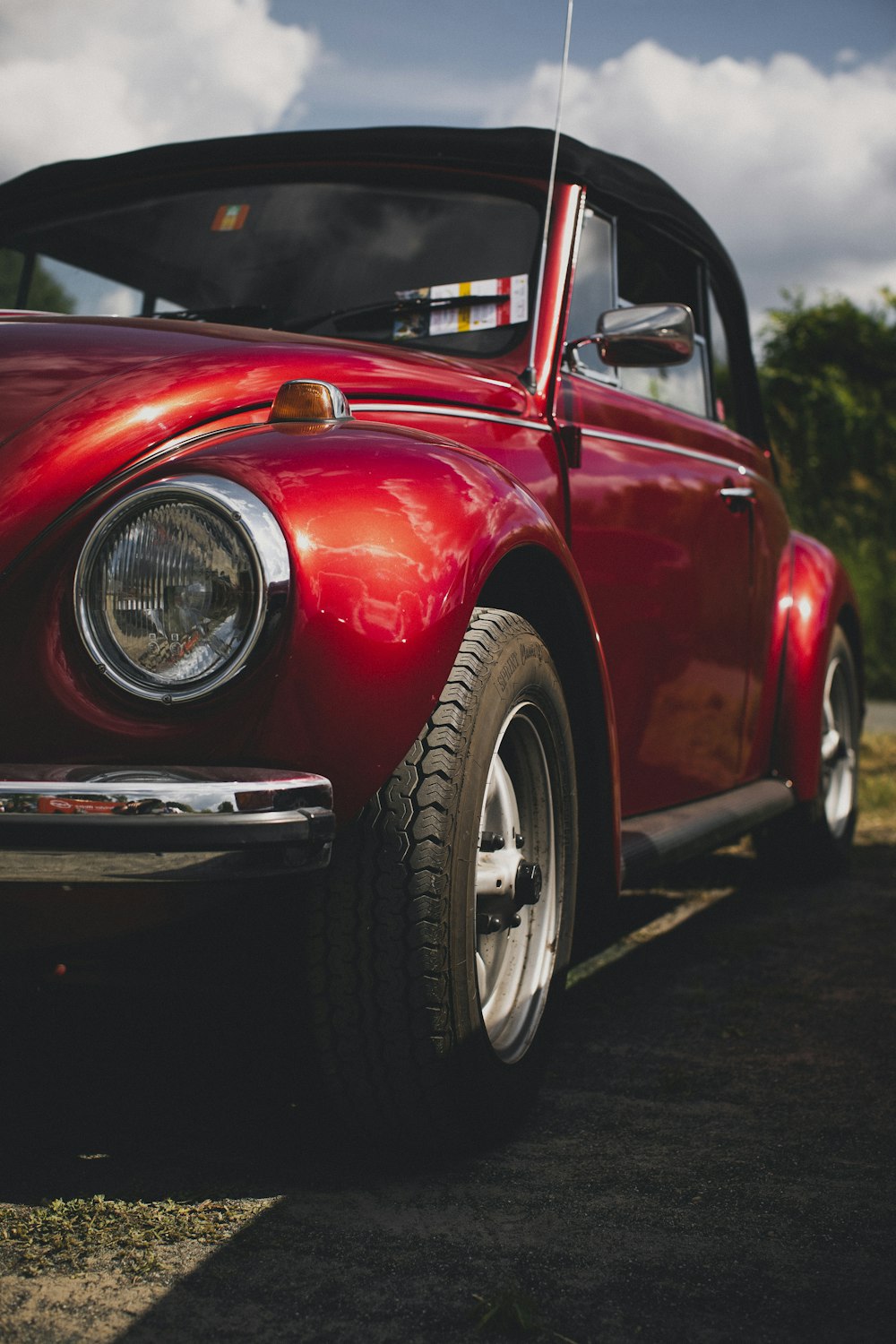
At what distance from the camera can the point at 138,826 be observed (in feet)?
5.30

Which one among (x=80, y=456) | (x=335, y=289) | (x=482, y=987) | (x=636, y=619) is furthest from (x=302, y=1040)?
(x=335, y=289)

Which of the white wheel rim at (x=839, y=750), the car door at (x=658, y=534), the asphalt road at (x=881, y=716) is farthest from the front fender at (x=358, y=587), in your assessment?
the asphalt road at (x=881, y=716)

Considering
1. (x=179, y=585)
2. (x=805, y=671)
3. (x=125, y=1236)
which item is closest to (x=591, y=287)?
(x=805, y=671)

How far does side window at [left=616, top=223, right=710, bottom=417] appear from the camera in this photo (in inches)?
134

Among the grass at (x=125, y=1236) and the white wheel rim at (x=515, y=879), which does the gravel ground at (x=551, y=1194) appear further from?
the white wheel rim at (x=515, y=879)

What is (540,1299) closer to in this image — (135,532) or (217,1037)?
(135,532)

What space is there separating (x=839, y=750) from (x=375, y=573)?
3455 millimetres

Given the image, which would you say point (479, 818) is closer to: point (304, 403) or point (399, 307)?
point (304, 403)

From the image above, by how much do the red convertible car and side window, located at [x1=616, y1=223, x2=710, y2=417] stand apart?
0.07 ft

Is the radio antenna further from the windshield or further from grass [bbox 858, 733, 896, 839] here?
grass [bbox 858, 733, 896, 839]

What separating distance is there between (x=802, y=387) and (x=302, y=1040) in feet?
59.5

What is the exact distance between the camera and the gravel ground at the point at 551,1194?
5.27 ft

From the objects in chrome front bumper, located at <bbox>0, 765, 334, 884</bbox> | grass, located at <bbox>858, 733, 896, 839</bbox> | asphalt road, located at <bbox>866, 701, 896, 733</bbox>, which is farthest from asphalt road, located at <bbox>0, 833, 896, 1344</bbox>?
asphalt road, located at <bbox>866, 701, 896, 733</bbox>

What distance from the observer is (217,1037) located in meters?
2.79
